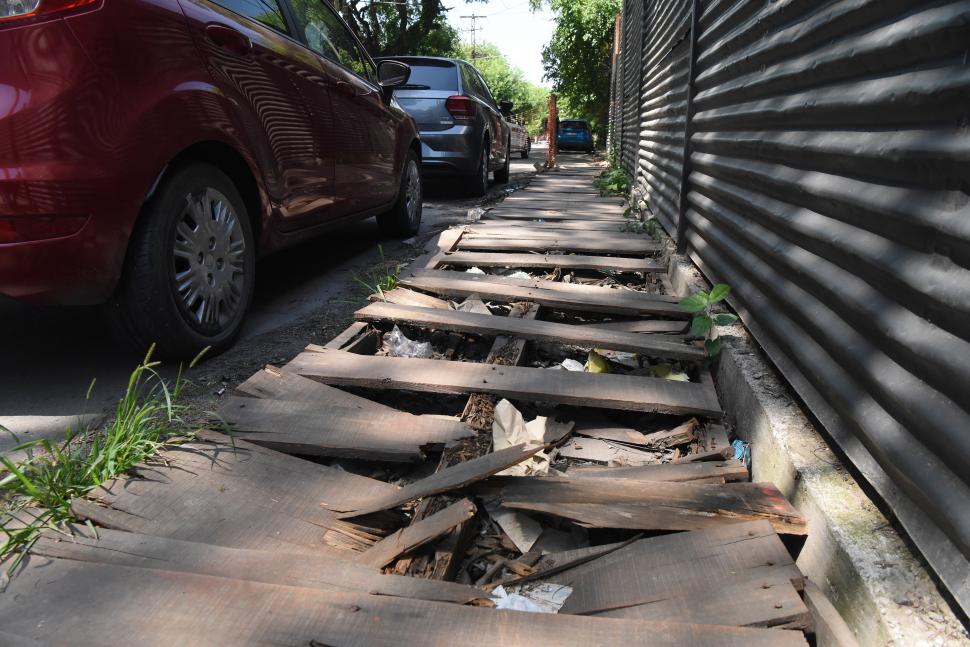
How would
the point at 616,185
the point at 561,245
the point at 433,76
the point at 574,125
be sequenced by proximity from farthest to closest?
the point at 574,125, the point at 616,185, the point at 433,76, the point at 561,245

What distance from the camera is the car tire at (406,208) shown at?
5344 mm

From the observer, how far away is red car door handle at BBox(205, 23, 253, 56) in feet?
8.67

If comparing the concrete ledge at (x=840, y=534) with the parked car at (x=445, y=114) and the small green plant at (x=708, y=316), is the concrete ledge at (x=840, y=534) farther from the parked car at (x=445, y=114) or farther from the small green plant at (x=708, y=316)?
the parked car at (x=445, y=114)

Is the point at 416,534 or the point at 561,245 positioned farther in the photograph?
the point at 561,245

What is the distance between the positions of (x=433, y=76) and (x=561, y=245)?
4.28m

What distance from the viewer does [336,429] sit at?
1984 mm

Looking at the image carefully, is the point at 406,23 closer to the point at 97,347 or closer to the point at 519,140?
the point at 519,140

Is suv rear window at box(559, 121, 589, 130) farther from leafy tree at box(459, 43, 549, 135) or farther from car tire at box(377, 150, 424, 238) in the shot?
leafy tree at box(459, 43, 549, 135)

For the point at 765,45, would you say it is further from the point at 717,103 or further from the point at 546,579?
the point at 546,579

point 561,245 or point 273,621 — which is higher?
point 561,245

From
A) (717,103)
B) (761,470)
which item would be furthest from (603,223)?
(761,470)

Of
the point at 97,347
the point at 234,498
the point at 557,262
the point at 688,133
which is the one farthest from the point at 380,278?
the point at 234,498

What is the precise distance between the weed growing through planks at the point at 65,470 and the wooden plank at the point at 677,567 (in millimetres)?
1158

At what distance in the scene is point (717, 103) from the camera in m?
3.37
